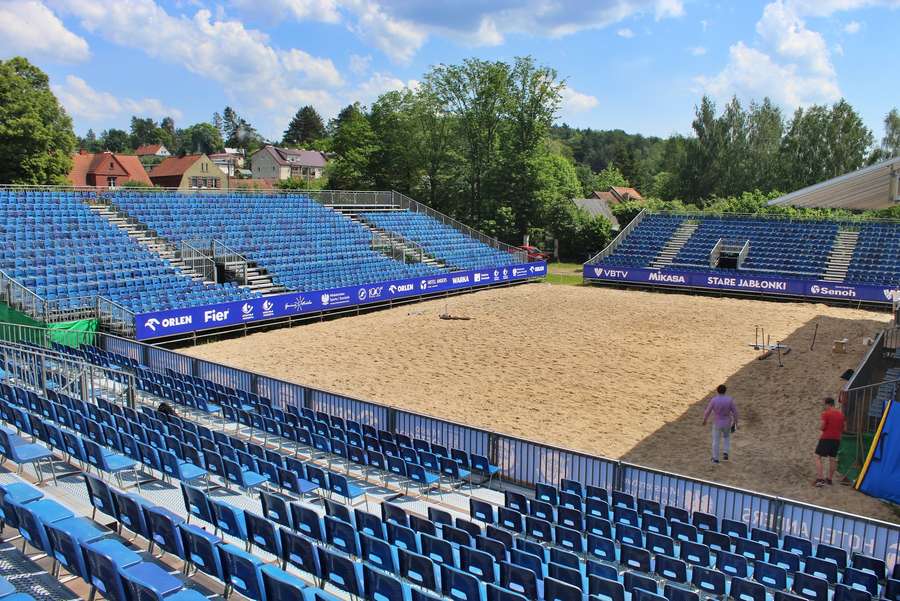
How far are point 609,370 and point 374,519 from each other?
1422 cm

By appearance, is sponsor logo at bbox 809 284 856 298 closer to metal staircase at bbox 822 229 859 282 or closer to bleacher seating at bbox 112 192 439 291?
metal staircase at bbox 822 229 859 282

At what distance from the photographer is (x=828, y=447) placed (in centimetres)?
1260

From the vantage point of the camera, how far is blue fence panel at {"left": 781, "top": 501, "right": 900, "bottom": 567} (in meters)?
8.34

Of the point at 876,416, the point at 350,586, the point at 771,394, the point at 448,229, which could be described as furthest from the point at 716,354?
the point at 448,229

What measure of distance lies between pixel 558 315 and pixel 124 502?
2442cm

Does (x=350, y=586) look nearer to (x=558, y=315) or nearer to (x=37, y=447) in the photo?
(x=37, y=447)

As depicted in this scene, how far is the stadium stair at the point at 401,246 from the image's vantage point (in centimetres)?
3919

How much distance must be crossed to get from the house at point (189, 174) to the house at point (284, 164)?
22.0 meters

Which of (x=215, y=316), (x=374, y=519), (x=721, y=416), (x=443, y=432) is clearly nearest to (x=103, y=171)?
(x=215, y=316)

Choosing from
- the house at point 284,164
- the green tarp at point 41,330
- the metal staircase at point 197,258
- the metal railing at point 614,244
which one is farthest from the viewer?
the house at point 284,164

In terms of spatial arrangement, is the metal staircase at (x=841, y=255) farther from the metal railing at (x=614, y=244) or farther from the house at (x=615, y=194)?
the house at (x=615, y=194)

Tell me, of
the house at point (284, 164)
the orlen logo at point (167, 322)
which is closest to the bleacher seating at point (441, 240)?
the orlen logo at point (167, 322)

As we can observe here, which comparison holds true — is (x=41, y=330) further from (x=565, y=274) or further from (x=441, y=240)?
(x=565, y=274)

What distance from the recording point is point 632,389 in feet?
63.0
